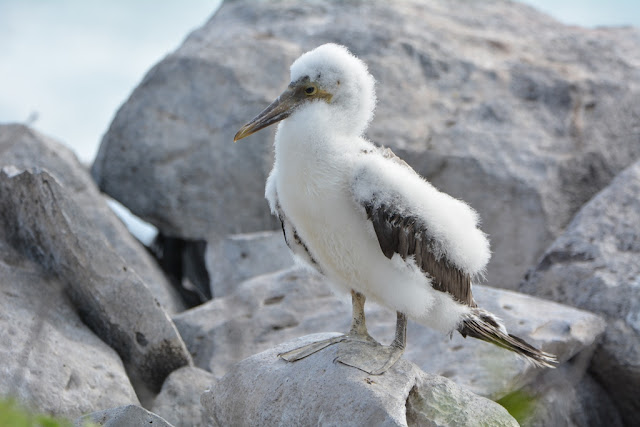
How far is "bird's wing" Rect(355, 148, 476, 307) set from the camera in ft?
14.5

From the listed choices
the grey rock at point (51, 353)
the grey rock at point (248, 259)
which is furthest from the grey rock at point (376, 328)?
the grey rock at point (51, 353)

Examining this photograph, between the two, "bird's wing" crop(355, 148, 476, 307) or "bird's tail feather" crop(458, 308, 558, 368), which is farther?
"bird's tail feather" crop(458, 308, 558, 368)

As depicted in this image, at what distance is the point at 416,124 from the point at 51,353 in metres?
4.87

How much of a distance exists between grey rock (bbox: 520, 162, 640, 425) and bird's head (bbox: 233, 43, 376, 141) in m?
3.04

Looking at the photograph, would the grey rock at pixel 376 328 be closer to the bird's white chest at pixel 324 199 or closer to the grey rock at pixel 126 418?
the bird's white chest at pixel 324 199

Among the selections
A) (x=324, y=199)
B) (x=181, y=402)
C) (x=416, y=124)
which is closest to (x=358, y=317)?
(x=324, y=199)

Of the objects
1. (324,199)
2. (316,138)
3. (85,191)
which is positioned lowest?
(85,191)

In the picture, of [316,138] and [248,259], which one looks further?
[248,259]

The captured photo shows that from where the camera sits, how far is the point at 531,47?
32.9 ft

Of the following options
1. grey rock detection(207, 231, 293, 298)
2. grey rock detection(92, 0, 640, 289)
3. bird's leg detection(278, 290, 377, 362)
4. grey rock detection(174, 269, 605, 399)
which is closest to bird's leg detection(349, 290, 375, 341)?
bird's leg detection(278, 290, 377, 362)

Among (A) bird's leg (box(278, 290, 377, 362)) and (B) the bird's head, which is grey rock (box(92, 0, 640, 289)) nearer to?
(A) bird's leg (box(278, 290, 377, 362))

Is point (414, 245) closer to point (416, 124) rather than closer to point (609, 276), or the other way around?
point (609, 276)

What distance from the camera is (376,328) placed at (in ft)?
21.1

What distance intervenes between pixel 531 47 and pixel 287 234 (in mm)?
6148
